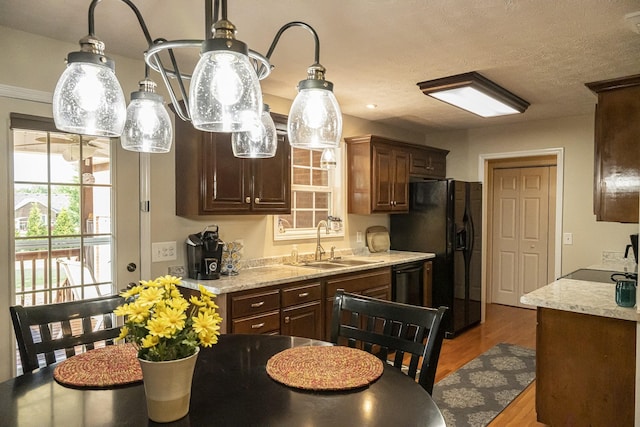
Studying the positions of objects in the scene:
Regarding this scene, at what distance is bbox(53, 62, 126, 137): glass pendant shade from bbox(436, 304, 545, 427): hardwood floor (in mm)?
2823

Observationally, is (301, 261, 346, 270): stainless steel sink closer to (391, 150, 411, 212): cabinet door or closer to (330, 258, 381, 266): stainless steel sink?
(330, 258, 381, 266): stainless steel sink

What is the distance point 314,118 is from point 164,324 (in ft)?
2.41

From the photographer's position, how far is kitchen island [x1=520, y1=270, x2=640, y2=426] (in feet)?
7.38

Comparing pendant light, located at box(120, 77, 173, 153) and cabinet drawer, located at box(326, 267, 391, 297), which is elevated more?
pendant light, located at box(120, 77, 173, 153)

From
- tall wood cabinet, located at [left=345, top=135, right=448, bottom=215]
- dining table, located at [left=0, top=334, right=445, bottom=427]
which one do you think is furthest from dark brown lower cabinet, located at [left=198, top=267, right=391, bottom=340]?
dining table, located at [left=0, top=334, right=445, bottom=427]

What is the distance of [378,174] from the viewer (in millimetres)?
4387

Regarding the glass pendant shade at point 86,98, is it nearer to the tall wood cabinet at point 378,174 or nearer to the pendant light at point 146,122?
the pendant light at point 146,122

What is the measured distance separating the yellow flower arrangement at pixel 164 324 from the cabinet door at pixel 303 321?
6.62ft

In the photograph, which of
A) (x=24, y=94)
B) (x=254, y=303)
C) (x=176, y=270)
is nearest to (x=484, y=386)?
(x=254, y=303)

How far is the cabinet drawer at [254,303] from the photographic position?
2768mm

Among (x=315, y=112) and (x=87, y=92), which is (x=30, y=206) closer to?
(x=87, y=92)

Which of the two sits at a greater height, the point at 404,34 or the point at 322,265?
the point at 404,34

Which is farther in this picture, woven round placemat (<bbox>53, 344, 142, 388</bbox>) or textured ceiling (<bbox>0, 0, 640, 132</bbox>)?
textured ceiling (<bbox>0, 0, 640, 132</bbox>)

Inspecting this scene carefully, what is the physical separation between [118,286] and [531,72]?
3333 mm
